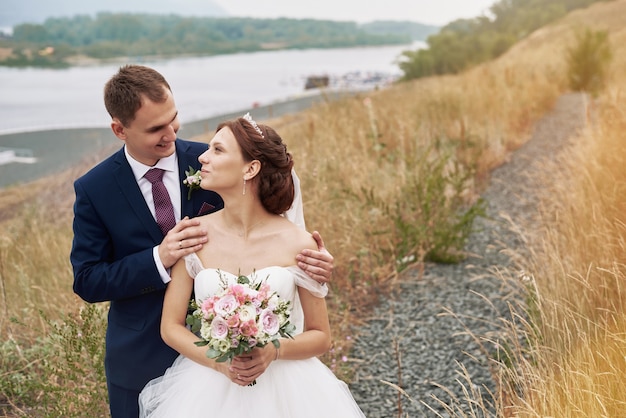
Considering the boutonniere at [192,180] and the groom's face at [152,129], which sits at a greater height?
the groom's face at [152,129]

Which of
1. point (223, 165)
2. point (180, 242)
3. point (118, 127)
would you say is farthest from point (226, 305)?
point (118, 127)

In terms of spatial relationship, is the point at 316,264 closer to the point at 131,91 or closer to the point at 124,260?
the point at 124,260

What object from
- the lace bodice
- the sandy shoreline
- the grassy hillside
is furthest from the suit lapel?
the sandy shoreline

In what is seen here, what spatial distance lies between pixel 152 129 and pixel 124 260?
55 centimetres

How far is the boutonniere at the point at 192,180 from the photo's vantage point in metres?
2.67

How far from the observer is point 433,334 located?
195 inches

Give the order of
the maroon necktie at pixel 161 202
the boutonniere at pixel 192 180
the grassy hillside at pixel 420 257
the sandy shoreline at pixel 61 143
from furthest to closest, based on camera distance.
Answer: the sandy shoreline at pixel 61 143, the grassy hillside at pixel 420 257, the maroon necktie at pixel 161 202, the boutonniere at pixel 192 180

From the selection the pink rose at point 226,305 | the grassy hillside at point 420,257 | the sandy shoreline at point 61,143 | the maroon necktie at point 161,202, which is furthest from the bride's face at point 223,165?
Result: the sandy shoreline at point 61,143

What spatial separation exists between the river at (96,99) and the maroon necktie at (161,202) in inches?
21.2

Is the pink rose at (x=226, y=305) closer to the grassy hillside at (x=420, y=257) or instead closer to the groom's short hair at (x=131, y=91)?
the groom's short hair at (x=131, y=91)

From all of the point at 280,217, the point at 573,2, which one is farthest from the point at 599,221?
the point at 573,2

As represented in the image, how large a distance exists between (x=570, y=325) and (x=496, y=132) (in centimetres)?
754

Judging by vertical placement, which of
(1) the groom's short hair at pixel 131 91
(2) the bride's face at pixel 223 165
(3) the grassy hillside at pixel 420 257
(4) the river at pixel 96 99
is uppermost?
(1) the groom's short hair at pixel 131 91

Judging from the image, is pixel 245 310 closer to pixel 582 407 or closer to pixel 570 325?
pixel 582 407
